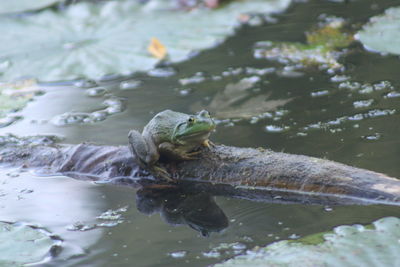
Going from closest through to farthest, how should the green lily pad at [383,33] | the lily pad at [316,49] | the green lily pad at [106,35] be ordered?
1. the green lily pad at [383,33]
2. the lily pad at [316,49]
3. the green lily pad at [106,35]

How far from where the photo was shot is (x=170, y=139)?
11.9 ft

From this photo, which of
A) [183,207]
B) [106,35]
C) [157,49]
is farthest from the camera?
[106,35]

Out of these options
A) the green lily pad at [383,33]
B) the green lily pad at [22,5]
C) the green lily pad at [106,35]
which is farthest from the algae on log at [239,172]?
the green lily pad at [22,5]

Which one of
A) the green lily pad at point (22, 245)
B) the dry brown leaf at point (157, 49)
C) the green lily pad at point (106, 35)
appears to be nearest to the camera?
the green lily pad at point (22, 245)

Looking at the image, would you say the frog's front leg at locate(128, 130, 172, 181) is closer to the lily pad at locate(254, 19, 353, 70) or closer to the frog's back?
the frog's back

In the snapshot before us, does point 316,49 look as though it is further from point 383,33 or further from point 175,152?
point 175,152

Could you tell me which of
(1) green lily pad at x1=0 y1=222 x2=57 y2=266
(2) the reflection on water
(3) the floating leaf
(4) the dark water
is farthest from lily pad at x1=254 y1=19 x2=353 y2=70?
(1) green lily pad at x1=0 y1=222 x2=57 y2=266

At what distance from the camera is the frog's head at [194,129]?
3.56 metres

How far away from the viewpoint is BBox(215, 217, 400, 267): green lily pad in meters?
2.41

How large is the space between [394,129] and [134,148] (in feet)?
5.43

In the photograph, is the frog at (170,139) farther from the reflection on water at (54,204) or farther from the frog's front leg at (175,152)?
the reflection on water at (54,204)

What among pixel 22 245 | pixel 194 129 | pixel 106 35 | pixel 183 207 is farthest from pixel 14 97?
pixel 22 245

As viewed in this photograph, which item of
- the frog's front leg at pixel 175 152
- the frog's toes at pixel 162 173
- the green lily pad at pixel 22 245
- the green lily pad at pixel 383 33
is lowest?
the frog's toes at pixel 162 173

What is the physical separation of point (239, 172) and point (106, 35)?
3323mm
